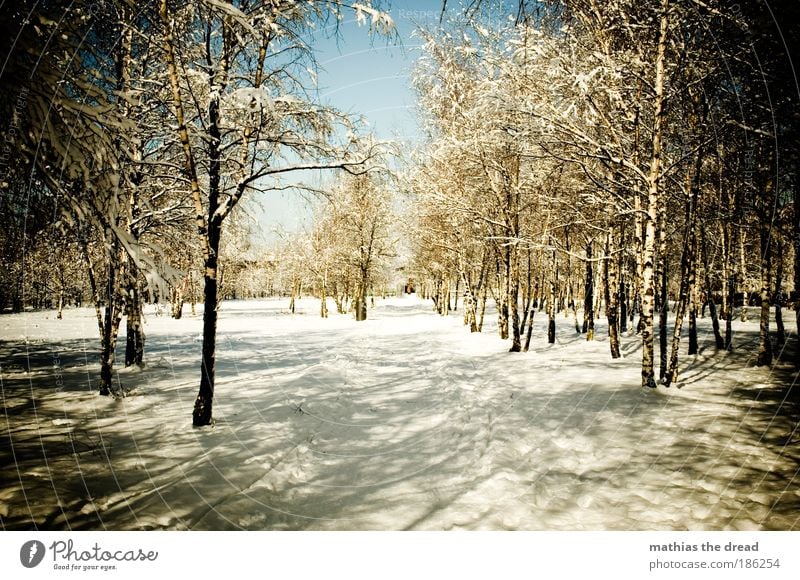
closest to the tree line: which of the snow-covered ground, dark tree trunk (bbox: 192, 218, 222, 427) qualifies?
dark tree trunk (bbox: 192, 218, 222, 427)

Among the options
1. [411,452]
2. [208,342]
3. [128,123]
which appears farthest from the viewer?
[208,342]

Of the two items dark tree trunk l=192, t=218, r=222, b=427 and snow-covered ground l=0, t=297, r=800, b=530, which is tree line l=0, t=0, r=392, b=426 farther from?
snow-covered ground l=0, t=297, r=800, b=530

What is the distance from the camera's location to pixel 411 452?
506 centimetres

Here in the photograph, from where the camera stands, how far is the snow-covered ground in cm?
336

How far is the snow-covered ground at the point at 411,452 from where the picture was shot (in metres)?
3.36

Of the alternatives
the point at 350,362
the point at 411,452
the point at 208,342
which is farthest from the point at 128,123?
the point at 350,362

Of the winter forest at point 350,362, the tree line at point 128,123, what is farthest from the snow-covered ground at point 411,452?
the tree line at point 128,123

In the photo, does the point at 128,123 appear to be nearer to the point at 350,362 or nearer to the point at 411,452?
the point at 411,452

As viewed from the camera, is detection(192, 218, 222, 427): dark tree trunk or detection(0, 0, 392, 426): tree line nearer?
detection(0, 0, 392, 426): tree line

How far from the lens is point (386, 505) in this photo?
3676 mm

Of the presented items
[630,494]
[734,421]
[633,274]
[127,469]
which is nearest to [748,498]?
[630,494]

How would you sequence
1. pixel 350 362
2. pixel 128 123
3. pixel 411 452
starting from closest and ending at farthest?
pixel 128 123 < pixel 411 452 < pixel 350 362

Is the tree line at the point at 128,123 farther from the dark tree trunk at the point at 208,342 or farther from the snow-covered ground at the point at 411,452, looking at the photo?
the snow-covered ground at the point at 411,452

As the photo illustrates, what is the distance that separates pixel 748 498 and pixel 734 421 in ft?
8.00
